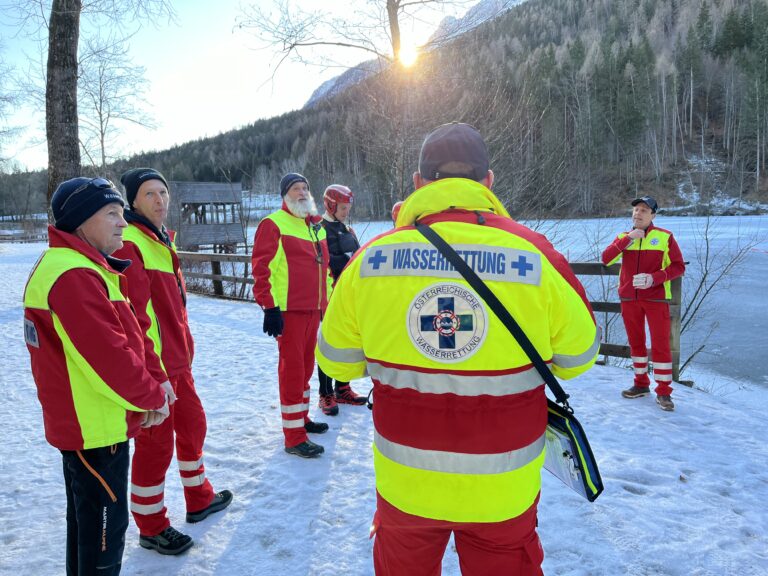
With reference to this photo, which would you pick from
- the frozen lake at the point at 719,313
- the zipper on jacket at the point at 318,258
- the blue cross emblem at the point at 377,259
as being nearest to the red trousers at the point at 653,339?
the zipper on jacket at the point at 318,258

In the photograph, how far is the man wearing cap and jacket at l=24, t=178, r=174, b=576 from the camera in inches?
65.9

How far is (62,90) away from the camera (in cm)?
607

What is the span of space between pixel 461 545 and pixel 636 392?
4006 millimetres

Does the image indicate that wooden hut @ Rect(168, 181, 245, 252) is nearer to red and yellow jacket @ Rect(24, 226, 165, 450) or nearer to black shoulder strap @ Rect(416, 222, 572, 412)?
red and yellow jacket @ Rect(24, 226, 165, 450)

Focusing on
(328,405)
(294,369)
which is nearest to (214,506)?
(294,369)

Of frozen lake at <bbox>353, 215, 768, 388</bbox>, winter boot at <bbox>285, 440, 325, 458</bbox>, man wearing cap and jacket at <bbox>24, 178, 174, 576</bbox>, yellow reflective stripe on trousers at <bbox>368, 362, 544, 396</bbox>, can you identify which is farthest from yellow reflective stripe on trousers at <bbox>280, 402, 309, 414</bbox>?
frozen lake at <bbox>353, 215, 768, 388</bbox>

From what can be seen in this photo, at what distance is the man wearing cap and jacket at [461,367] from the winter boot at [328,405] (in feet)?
9.45

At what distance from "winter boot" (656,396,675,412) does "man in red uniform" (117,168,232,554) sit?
4.14m

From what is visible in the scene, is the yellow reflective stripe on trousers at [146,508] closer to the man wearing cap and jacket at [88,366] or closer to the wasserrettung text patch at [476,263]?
the man wearing cap and jacket at [88,366]

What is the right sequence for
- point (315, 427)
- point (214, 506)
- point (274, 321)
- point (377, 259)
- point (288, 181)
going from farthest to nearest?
1. point (315, 427)
2. point (288, 181)
3. point (274, 321)
4. point (214, 506)
5. point (377, 259)

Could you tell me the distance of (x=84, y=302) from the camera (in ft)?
5.46

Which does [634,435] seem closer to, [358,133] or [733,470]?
[733,470]

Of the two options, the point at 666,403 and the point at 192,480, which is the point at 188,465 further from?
the point at 666,403

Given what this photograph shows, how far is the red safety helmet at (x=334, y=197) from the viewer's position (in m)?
4.32
